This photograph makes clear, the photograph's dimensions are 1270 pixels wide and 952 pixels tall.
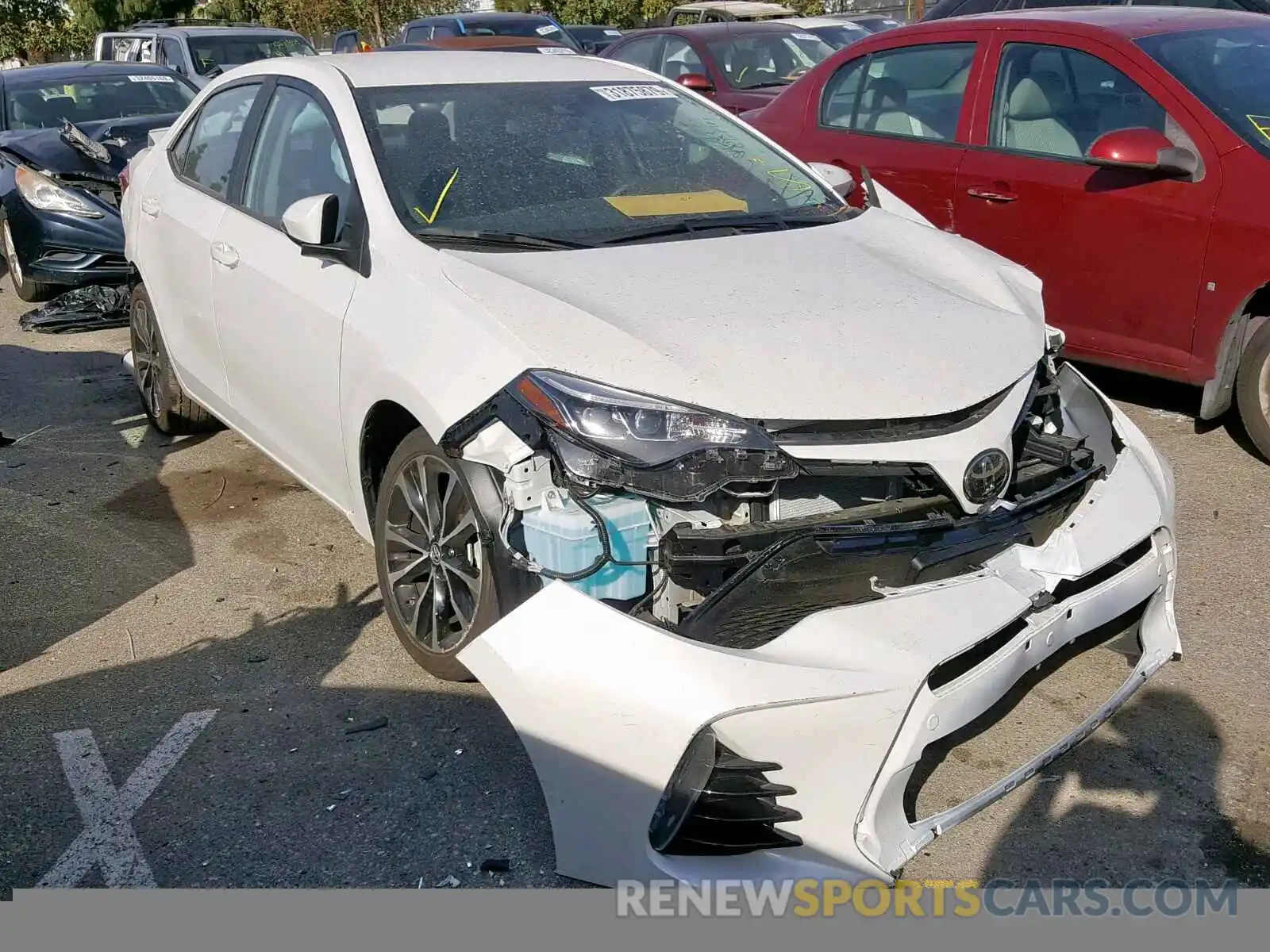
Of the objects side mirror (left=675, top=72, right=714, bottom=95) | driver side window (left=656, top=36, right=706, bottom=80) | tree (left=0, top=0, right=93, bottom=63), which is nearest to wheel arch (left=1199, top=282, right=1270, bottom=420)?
side mirror (left=675, top=72, right=714, bottom=95)

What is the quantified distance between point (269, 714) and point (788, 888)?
1.72 meters

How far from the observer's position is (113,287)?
9.01 metres

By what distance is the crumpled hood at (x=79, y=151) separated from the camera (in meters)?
8.83

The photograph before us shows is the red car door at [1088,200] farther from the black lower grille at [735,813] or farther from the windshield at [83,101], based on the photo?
the windshield at [83,101]

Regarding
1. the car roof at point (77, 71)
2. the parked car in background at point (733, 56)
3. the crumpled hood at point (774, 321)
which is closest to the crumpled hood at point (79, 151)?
the car roof at point (77, 71)

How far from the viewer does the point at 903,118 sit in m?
6.35

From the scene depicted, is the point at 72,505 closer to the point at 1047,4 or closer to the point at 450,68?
the point at 450,68

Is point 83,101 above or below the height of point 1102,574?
above

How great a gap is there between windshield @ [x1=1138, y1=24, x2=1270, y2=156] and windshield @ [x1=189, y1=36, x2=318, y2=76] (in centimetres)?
1047

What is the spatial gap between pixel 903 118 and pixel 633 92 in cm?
221

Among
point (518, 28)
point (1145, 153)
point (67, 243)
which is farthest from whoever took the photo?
point (518, 28)

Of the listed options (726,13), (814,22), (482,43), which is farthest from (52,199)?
(726,13)

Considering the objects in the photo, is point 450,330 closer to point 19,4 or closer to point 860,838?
point 860,838

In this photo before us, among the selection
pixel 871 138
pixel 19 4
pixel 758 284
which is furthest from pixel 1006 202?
pixel 19 4
